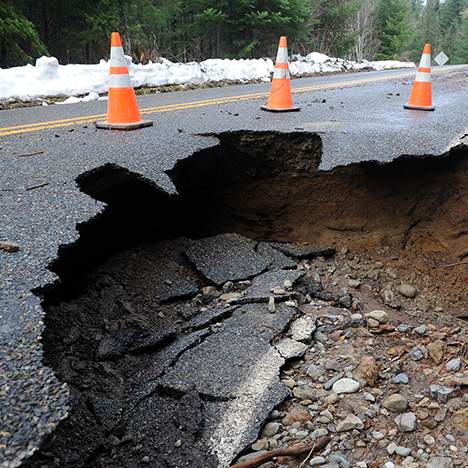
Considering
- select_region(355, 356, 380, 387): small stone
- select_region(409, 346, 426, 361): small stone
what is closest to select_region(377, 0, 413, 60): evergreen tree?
select_region(409, 346, 426, 361): small stone

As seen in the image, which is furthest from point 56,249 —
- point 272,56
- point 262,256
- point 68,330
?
point 272,56

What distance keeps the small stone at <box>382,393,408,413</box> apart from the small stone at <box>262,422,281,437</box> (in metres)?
0.54

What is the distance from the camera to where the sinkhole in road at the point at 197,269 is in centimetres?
211

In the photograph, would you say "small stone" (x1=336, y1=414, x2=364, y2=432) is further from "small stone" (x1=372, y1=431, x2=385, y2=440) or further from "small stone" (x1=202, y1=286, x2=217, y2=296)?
"small stone" (x1=202, y1=286, x2=217, y2=296)

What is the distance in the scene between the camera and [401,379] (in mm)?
2506

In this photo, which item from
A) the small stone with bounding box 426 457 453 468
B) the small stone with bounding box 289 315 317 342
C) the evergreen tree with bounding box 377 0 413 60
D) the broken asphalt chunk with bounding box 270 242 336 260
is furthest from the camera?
the evergreen tree with bounding box 377 0 413 60

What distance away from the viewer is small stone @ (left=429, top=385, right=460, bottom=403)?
231cm

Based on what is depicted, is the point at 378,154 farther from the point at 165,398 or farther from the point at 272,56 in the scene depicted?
the point at 272,56

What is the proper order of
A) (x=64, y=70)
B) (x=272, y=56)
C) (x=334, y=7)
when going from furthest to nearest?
(x=334, y=7) → (x=272, y=56) → (x=64, y=70)

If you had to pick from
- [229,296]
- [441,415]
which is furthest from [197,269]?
[441,415]

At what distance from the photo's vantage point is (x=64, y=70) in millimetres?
8492

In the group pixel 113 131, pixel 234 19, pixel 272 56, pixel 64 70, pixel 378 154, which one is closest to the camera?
pixel 378 154

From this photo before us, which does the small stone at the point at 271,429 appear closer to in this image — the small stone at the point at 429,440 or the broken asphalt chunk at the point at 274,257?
the small stone at the point at 429,440

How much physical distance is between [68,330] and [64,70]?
23.7ft
